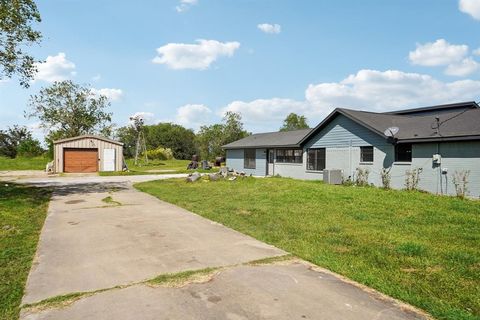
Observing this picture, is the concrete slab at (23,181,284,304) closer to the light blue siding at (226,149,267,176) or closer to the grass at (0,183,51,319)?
the grass at (0,183,51,319)

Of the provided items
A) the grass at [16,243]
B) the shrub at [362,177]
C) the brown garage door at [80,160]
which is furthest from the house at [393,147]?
the brown garage door at [80,160]

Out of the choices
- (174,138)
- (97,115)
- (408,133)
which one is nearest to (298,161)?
(408,133)

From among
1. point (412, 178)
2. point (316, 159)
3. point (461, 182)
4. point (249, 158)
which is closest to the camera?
point (461, 182)

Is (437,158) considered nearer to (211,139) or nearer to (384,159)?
(384,159)

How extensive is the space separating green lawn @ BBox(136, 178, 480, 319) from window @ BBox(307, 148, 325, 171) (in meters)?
8.40

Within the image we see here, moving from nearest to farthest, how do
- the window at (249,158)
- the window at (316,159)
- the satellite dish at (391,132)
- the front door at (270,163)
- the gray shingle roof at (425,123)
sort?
the gray shingle roof at (425,123), the satellite dish at (391,132), the window at (316,159), the front door at (270,163), the window at (249,158)

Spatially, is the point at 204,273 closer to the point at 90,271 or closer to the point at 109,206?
Result: the point at 90,271

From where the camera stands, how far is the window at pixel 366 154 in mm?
18641

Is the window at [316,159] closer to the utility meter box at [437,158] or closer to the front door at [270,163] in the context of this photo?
the front door at [270,163]

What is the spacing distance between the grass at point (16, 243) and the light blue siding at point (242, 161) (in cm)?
1725

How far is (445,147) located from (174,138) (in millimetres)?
72514

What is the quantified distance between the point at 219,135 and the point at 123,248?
4232 cm

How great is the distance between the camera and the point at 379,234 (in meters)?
7.45

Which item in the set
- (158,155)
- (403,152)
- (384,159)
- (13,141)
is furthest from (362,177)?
(13,141)
